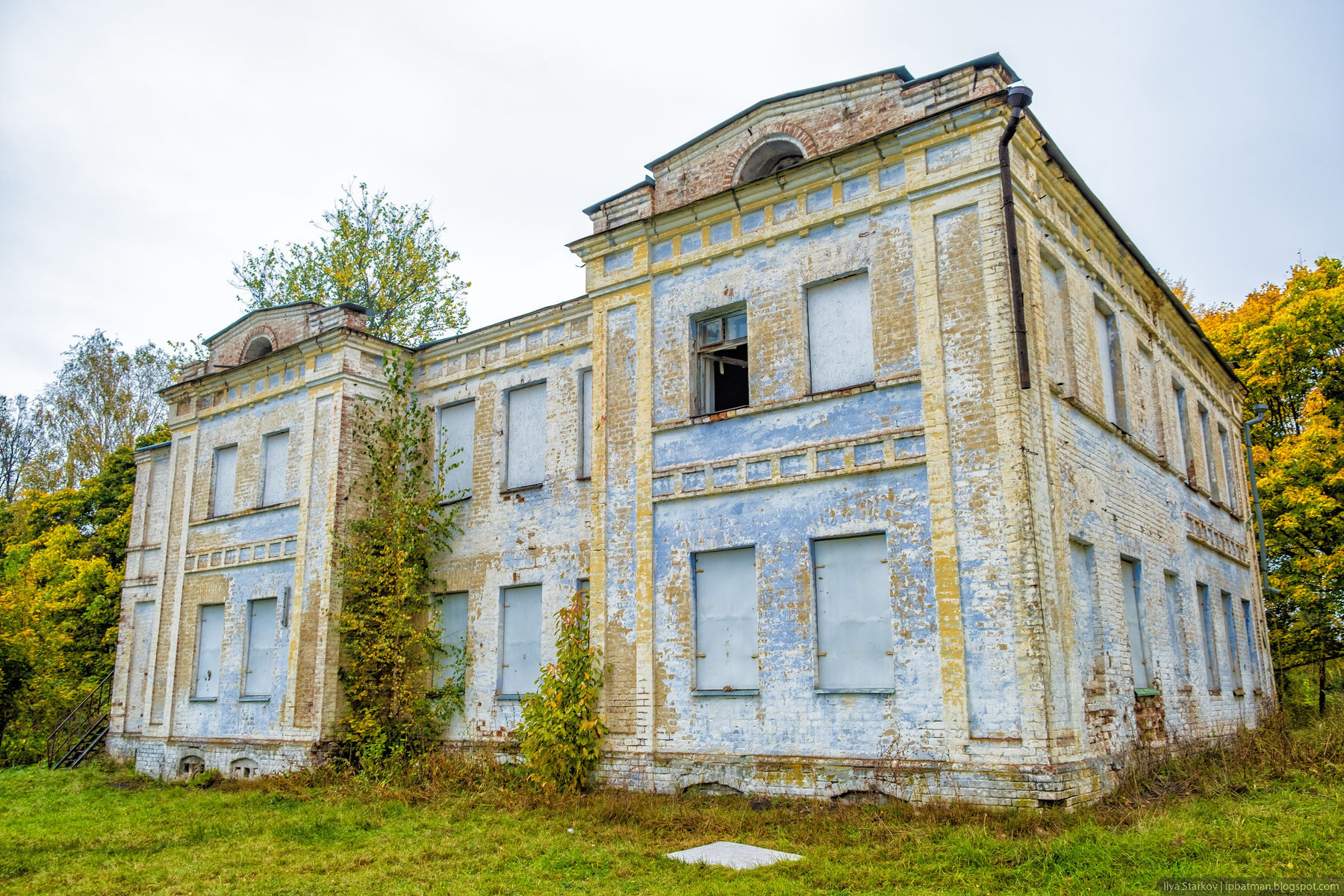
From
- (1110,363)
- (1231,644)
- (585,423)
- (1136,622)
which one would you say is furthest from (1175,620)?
(585,423)

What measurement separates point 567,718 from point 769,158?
782cm

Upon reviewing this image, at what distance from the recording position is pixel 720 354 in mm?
12789

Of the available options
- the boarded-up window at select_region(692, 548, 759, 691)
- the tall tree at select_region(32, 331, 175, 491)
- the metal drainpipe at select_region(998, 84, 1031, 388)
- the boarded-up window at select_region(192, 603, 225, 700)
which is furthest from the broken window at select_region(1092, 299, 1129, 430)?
the tall tree at select_region(32, 331, 175, 491)

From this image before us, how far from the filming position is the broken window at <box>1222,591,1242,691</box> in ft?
52.9

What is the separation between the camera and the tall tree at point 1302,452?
71.6 ft

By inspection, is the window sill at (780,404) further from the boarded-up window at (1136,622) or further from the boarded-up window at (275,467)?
the boarded-up window at (275,467)

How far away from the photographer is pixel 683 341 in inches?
498

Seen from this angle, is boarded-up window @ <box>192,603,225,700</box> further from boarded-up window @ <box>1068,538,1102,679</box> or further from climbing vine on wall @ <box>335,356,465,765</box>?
boarded-up window @ <box>1068,538,1102,679</box>

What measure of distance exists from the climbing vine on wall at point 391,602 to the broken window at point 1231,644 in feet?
42.5

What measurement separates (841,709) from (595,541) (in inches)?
164

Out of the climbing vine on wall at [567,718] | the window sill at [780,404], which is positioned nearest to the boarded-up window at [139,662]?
the climbing vine on wall at [567,718]

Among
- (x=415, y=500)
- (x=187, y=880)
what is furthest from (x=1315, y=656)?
(x=187, y=880)

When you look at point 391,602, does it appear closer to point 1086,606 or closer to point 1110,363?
point 1086,606

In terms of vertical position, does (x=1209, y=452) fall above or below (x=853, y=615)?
above
